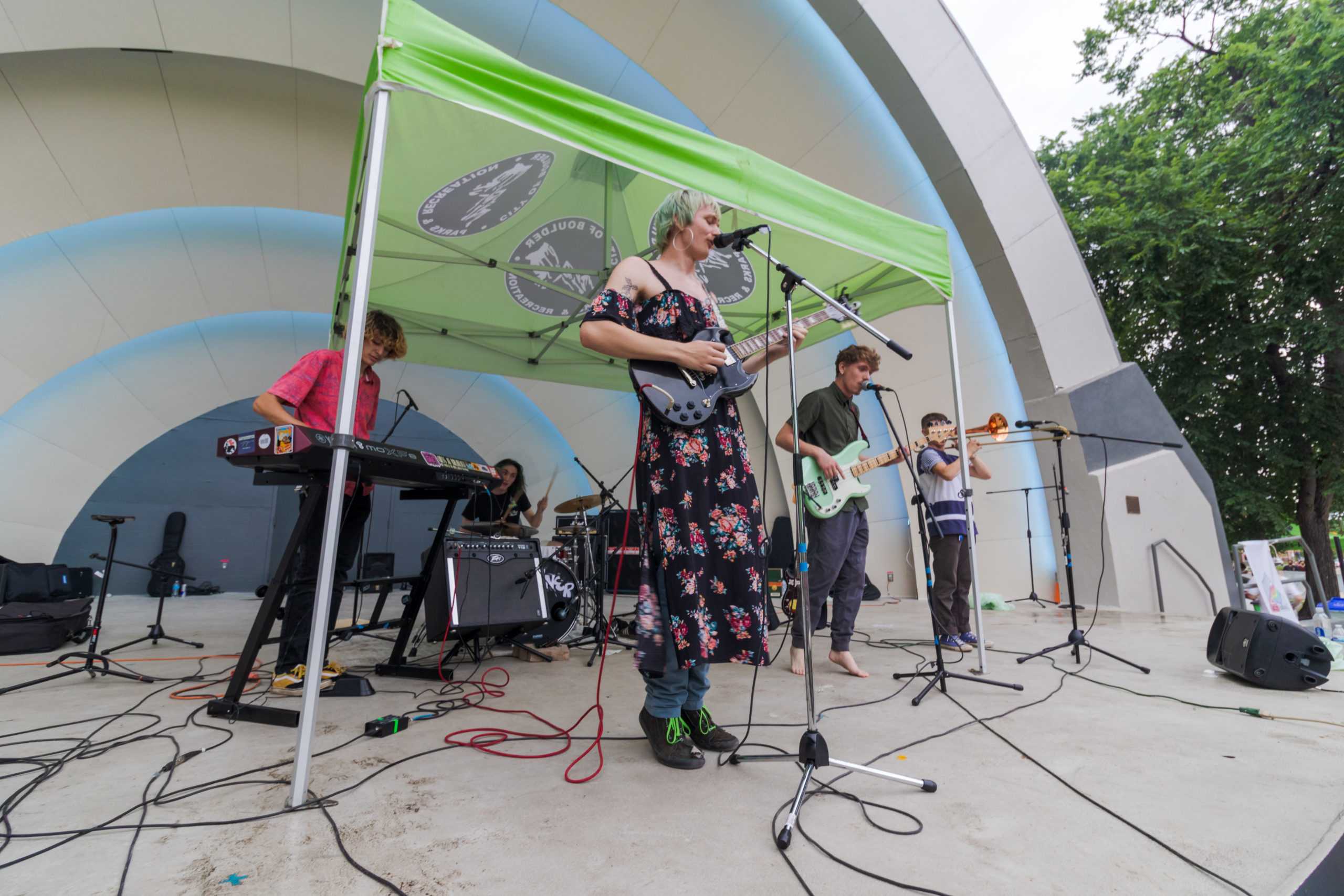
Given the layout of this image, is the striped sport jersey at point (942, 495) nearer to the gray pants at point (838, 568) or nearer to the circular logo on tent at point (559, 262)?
the gray pants at point (838, 568)

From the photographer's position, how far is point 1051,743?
6.91ft

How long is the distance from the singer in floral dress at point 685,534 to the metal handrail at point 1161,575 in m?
7.00

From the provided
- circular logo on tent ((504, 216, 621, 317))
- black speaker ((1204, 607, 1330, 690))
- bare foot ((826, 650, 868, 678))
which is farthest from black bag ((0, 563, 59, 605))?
black speaker ((1204, 607, 1330, 690))

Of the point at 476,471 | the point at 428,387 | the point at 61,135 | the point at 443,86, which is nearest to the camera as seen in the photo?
the point at 443,86

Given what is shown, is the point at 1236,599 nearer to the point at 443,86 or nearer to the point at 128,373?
the point at 443,86

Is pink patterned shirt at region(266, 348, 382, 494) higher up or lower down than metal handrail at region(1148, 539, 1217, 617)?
higher up

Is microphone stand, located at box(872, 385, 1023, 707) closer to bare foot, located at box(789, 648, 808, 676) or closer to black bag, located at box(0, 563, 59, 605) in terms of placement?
bare foot, located at box(789, 648, 808, 676)

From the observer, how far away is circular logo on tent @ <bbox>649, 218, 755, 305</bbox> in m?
4.26

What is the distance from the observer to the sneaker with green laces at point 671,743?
1873 millimetres

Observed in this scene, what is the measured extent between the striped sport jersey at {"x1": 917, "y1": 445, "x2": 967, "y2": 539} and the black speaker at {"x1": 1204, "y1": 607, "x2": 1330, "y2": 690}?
1.47m

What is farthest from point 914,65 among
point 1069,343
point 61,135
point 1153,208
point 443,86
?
point 61,135

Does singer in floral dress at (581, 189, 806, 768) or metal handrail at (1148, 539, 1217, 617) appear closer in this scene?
singer in floral dress at (581, 189, 806, 768)

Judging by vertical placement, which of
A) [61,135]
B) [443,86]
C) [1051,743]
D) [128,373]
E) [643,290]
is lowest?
[1051,743]

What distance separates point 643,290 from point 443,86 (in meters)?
0.82
